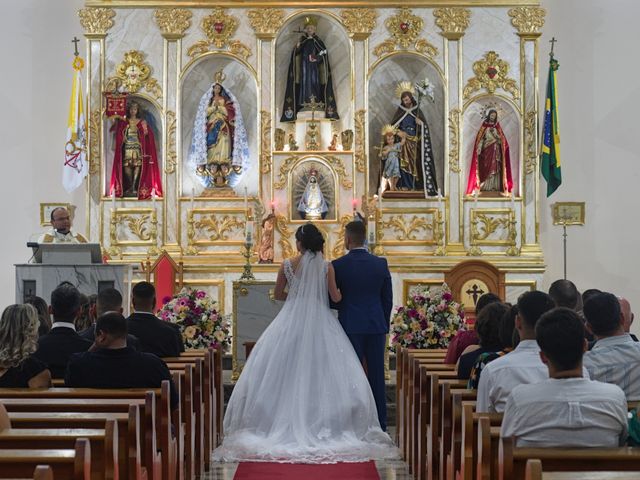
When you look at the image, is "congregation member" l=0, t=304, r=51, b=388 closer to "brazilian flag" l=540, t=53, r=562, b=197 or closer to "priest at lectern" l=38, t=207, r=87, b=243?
"priest at lectern" l=38, t=207, r=87, b=243

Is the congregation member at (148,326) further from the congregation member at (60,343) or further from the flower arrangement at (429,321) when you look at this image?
the flower arrangement at (429,321)

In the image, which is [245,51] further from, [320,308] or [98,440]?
[98,440]

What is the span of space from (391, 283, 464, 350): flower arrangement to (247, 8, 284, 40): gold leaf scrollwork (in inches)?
273

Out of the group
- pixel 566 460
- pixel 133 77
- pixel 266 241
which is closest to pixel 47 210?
pixel 133 77

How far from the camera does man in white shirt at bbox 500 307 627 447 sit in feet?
14.7

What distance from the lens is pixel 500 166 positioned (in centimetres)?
1664

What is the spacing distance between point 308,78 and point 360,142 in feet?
4.38

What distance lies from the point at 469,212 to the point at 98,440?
487 inches

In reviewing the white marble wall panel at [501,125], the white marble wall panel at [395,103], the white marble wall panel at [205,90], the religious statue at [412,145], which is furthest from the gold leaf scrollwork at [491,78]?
the white marble wall panel at [205,90]

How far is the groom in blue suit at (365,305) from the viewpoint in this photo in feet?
31.0

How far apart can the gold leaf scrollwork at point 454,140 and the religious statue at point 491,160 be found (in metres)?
0.29

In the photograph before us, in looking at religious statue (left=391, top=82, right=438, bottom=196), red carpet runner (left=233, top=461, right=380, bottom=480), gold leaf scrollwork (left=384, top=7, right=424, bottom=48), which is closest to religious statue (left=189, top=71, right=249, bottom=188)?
religious statue (left=391, top=82, right=438, bottom=196)

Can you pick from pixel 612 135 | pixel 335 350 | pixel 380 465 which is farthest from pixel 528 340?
pixel 612 135

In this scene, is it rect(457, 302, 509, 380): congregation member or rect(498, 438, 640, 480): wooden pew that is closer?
rect(498, 438, 640, 480): wooden pew
